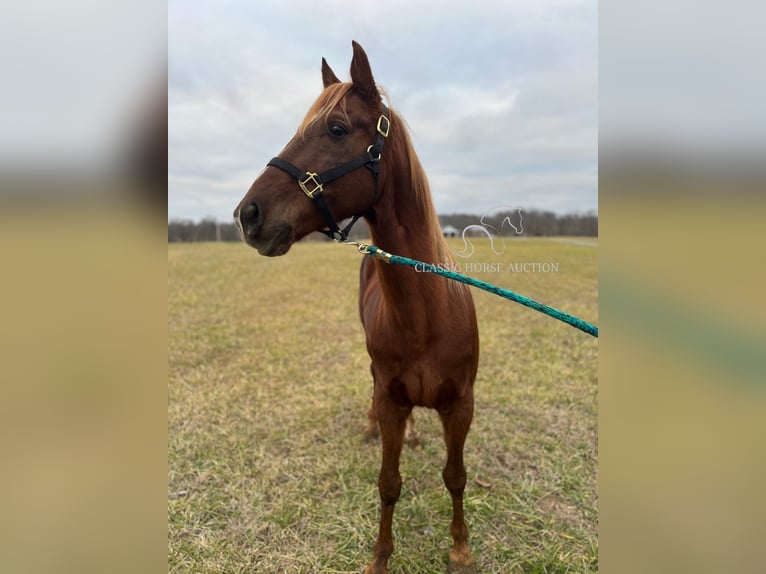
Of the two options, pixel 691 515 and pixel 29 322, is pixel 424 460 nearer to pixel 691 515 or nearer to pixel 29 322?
pixel 691 515

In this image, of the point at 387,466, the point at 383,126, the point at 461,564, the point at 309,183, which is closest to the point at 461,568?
the point at 461,564

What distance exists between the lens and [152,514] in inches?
39.4

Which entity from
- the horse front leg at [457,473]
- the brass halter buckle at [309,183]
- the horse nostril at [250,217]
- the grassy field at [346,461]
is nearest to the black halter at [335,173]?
the brass halter buckle at [309,183]

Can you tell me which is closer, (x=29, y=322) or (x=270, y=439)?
(x=29, y=322)

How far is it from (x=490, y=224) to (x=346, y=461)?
2469 mm

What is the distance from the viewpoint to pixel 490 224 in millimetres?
3145

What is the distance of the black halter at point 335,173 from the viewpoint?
174cm

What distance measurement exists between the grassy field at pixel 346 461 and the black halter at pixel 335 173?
1436 mm

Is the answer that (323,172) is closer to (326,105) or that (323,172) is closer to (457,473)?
(326,105)

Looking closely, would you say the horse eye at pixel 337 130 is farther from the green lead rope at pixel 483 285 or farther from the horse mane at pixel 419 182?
the green lead rope at pixel 483 285

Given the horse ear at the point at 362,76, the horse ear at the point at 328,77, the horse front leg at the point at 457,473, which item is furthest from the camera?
the horse front leg at the point at 457,473


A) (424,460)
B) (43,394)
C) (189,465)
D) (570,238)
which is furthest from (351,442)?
(570,238)

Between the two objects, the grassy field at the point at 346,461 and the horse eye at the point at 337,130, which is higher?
the horse eye at the point at 337,130

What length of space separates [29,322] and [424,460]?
3.34 m
